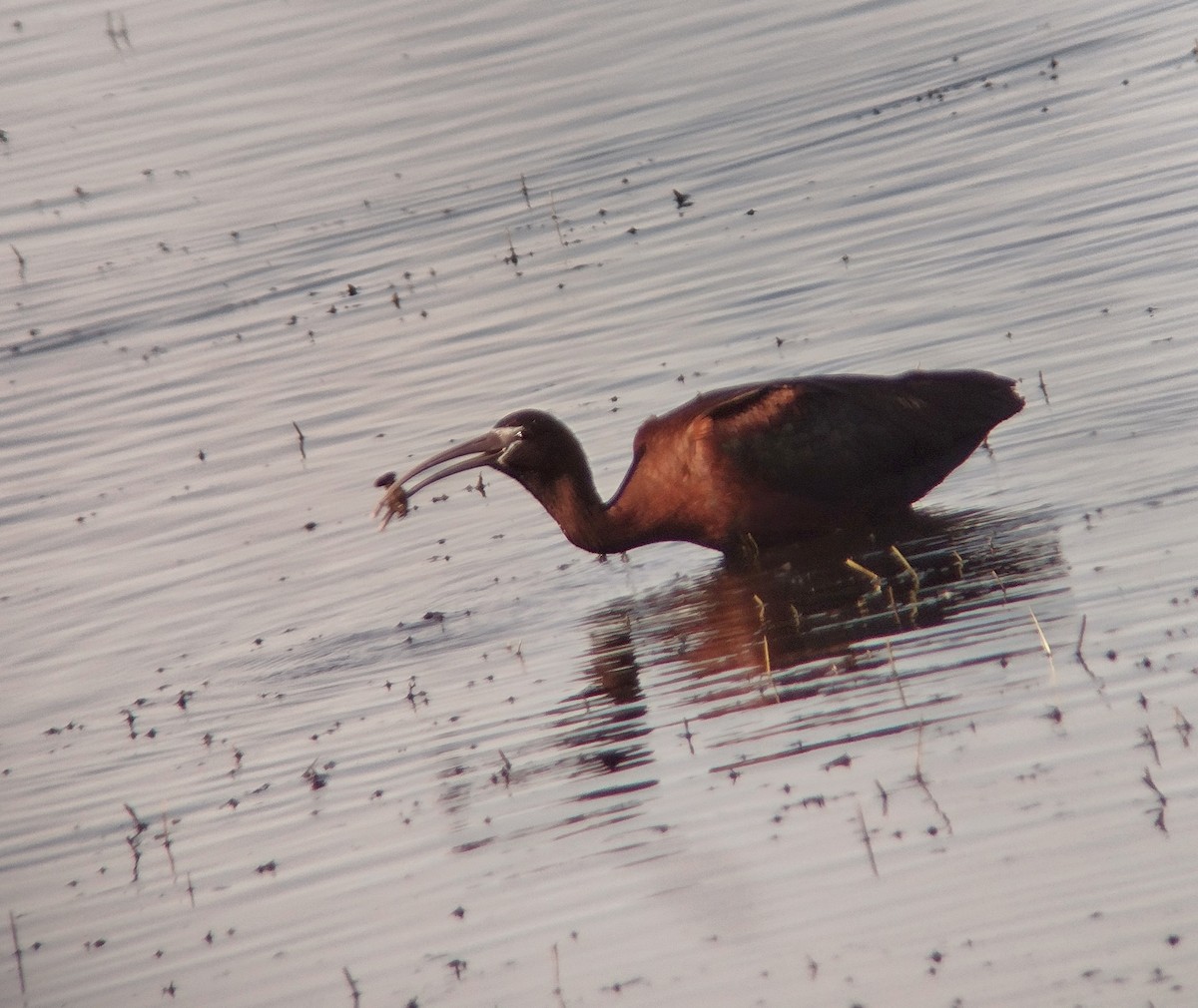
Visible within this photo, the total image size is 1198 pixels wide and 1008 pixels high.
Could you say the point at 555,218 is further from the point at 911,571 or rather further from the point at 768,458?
the point at 911,571

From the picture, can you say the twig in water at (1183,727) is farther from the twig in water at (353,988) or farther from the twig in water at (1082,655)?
the twig in water at (353,988)

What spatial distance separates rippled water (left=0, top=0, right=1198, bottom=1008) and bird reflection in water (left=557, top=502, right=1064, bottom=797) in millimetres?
33

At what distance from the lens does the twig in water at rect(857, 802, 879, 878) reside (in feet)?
19.5

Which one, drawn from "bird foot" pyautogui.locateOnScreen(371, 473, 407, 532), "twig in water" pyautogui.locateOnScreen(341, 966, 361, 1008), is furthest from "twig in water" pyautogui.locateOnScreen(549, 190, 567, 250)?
"twig in water" pyautogui.locateOnScreen(341, 966, 361, 1008)

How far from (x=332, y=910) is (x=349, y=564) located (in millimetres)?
4622

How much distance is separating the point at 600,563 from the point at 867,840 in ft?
14.9

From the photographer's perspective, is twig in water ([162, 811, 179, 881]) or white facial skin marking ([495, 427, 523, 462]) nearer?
twig in water ([162, 811, 179, 881])

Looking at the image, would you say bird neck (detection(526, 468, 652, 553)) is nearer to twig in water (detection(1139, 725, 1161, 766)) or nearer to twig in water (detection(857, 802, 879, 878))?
twig in water (detection(857, 802, 879, 878))

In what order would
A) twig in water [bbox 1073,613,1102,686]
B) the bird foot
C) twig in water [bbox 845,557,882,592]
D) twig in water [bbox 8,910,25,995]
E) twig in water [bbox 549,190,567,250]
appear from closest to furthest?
twig in water [bbox 8,910,25,995] → twig in water [bbox 1073,613,1102,686] → twig in water [bbox 845,557,882,592] → the bird foot → twig in water [bbox 549,190,567,250]

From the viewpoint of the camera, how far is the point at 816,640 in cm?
836

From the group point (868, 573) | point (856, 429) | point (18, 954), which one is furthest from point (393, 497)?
point (18, 954)

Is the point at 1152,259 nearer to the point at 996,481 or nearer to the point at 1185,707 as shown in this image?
the point at 996,481

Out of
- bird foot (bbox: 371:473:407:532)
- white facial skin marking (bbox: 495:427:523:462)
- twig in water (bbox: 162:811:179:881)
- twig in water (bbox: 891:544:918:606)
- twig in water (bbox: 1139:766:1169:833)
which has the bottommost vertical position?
twig in water (bbox: 1139:766:1169:833)

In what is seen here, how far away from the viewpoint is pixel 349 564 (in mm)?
11219
